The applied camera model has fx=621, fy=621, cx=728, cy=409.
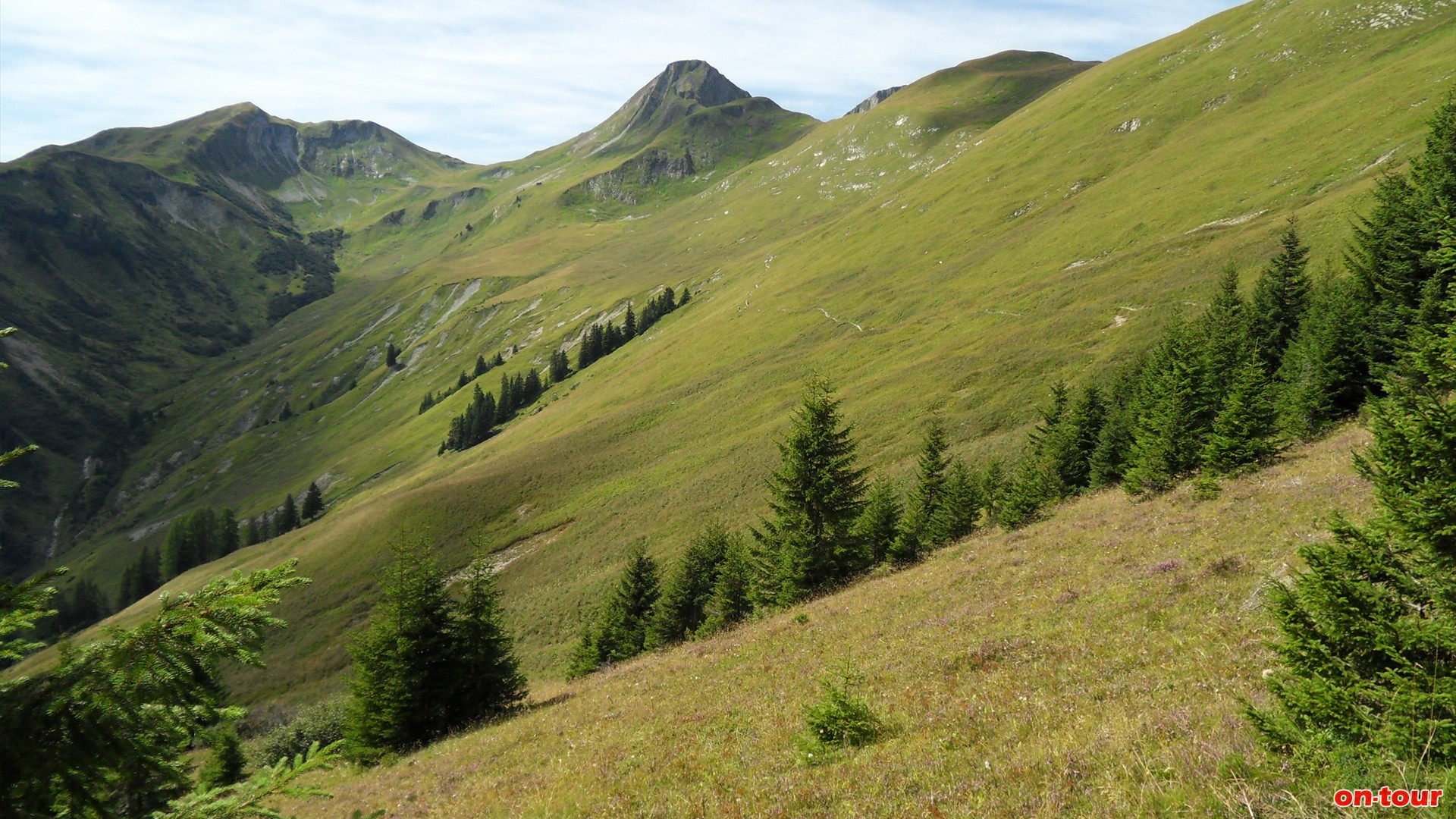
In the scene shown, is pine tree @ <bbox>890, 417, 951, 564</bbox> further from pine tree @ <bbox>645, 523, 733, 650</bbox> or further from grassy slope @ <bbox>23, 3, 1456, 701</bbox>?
grassy slope @ <bbox>23, 3, 1456, 701</bbox>

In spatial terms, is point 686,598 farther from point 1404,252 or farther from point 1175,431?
point 1404,252

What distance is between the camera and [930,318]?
3853 inches

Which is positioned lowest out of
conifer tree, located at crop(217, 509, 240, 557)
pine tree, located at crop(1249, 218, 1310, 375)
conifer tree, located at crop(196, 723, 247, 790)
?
conifer tree, located at crop(217, 509, 240, 557)

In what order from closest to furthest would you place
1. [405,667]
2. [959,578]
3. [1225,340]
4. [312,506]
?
[959,578], [405,667], [1225,340], [312,506]

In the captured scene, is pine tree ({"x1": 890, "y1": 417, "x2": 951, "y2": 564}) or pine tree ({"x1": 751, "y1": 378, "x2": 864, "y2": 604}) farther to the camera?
pine tree ({"x1": 890, "y1": 417, "x2": 951, "y2": 564})

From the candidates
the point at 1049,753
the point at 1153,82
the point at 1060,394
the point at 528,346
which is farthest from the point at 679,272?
the point at 1049,753

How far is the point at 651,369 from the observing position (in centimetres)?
12388

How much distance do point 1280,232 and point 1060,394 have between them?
46.8 metres

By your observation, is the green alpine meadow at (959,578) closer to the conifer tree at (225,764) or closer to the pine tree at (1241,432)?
the pine tree at (1241,432)

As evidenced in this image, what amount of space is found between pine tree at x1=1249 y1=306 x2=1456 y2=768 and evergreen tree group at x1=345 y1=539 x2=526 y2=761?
2513cm

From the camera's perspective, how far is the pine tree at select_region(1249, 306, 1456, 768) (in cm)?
543

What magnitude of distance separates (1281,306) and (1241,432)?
972 inches

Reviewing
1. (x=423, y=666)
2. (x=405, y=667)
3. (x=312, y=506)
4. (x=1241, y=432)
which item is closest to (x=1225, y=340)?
(x=1241, y=432)

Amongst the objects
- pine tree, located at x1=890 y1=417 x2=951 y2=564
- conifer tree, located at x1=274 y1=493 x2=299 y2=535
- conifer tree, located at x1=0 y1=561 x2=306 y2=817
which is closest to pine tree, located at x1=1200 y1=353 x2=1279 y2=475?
pine tree, located at x1=890 y1=417 x2=951 y2=564
